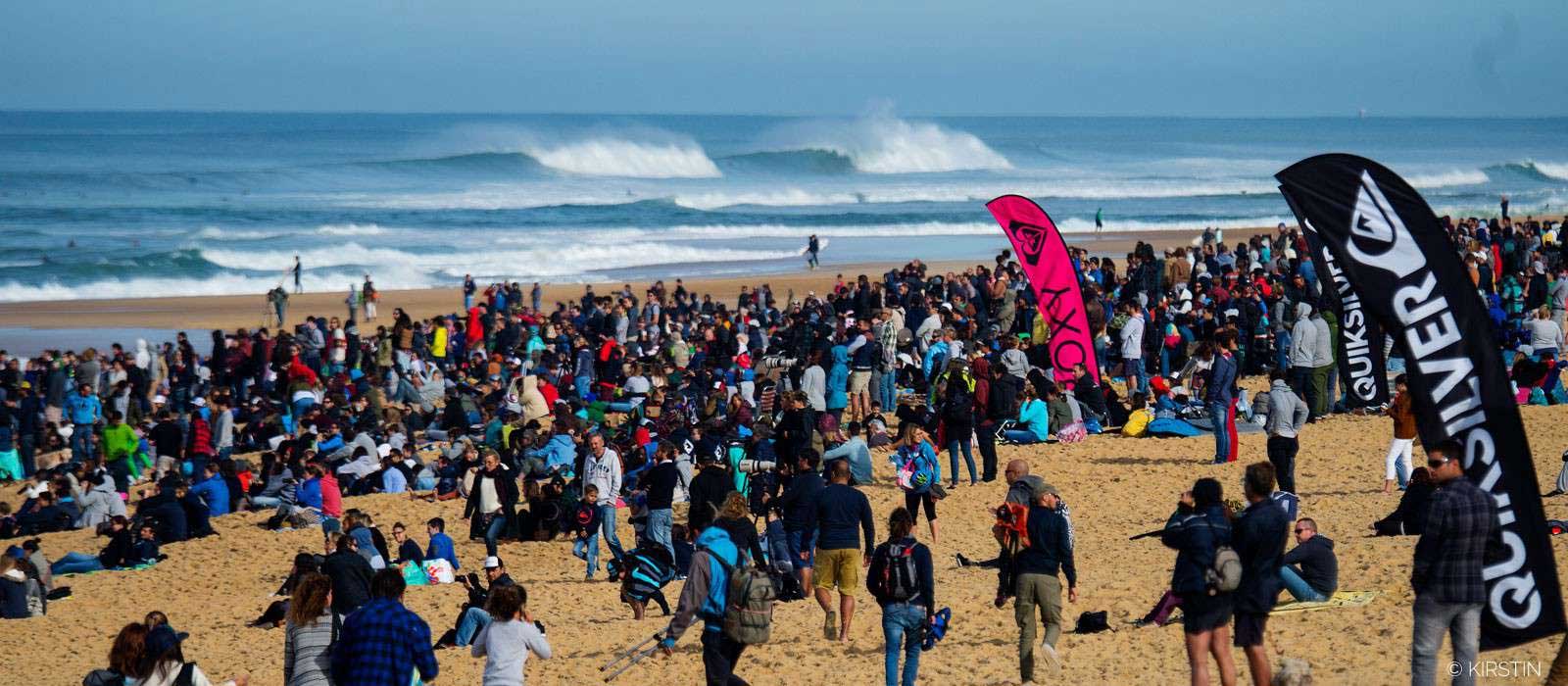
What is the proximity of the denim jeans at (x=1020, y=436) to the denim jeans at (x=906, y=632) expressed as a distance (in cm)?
775

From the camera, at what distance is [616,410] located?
18203 millimetres

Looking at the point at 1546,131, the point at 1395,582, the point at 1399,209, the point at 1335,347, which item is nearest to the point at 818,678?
the point at 1395,582

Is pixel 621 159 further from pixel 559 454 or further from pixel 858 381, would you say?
pixel 559 454

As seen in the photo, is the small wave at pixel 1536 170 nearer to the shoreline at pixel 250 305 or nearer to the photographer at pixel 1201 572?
A: the shoreline at pixel 250 305

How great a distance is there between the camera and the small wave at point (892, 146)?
97.1 m

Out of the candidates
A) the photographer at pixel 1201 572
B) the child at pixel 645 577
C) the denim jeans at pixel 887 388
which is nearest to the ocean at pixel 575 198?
the denim jeans at pixel 887 388

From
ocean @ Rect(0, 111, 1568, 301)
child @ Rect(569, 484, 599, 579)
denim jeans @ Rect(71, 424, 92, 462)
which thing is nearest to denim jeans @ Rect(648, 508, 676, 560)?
child @ Rect(569, 484, 599, 579)

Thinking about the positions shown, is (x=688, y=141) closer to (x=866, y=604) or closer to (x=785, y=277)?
(x=785, y=277)

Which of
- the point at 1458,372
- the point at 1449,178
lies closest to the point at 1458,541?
the point at 1458,372

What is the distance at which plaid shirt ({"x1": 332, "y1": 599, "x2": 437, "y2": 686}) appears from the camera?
6449 millimetres

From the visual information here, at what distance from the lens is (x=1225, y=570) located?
256 inches

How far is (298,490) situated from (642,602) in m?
5.19

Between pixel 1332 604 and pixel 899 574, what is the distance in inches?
115

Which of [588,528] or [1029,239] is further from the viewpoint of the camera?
[1029,239]
